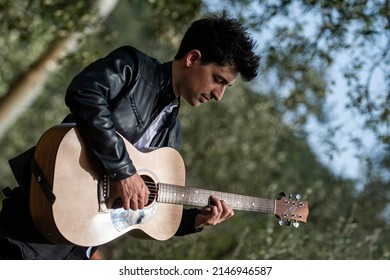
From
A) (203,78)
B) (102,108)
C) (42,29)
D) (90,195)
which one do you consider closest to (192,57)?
(203,78)

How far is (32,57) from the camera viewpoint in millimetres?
13883

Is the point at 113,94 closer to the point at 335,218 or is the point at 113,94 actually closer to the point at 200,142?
the point at 335,218

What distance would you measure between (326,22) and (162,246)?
9.00 ft

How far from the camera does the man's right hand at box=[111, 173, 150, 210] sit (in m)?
3.24

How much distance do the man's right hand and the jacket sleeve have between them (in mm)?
33

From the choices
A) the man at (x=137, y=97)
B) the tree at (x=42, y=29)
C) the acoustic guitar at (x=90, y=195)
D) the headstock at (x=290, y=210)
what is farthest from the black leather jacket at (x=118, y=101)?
the tree at (x=42, y=29)

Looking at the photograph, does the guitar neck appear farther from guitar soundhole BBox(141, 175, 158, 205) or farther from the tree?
the tree

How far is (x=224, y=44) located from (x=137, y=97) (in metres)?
0.47

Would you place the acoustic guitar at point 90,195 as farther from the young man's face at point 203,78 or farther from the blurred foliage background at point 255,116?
the blurred foliage background at point 255,116

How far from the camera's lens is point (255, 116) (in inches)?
511

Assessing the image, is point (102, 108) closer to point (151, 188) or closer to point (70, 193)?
point (70, 193)
